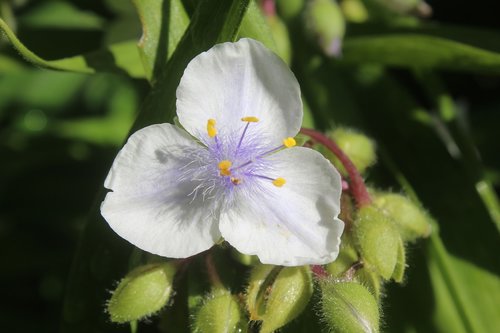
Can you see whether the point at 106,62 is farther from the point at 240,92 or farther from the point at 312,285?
the point at 312,285

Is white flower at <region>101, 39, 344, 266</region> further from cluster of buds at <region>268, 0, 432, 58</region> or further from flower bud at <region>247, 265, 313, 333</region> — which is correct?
cluster of buds at <region>268, 0, 432, 58</region>

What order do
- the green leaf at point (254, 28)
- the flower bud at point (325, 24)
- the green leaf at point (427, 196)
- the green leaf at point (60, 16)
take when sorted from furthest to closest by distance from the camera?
the green leaf at point (60, 16)
the flower bud at point (325, 24)
the green leaf at point (427, 196)
the green leaf at point (254, 28)

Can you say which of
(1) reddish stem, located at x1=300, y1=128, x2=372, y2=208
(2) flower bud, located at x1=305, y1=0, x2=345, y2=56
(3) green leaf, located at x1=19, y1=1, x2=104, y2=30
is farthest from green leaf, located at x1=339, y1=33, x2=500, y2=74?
(3) green leaf, located at x1=19, y1=1, x2=104, y2=30

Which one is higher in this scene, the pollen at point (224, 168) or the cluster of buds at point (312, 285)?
the pollen at point (224, 168)

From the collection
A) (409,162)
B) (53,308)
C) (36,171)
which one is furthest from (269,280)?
(36,171)

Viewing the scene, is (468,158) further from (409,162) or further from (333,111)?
(333,111)

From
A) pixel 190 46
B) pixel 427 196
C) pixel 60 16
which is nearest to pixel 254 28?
pixel 190 46

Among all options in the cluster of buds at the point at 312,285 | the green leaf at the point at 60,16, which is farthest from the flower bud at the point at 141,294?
the green leaf at the point at 60,16

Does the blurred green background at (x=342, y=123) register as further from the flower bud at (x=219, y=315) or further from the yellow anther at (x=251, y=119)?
the flower bud at (x=219, y=315)
